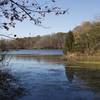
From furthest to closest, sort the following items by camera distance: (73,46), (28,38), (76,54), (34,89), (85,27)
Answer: (85,27) < (73,46) < (76,54) < (34,89) < (28,38)

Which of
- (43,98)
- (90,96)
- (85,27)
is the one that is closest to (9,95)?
(43,98)

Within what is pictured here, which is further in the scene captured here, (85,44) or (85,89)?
(85,44)

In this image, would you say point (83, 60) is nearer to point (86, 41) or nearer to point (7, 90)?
point (86, 41)

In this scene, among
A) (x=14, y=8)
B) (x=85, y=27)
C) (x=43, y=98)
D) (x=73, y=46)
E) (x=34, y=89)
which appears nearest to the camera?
(x=14, y=8)

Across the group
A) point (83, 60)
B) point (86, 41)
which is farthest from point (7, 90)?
point (86, 41)

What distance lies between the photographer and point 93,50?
49.2 metres

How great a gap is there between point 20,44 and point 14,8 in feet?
3.46

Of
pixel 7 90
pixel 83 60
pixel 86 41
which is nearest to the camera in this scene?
pixel 7 90

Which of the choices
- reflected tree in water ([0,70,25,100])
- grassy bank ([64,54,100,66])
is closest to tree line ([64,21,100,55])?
grassy bank ([64,54,100,66])

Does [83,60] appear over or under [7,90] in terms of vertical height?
under

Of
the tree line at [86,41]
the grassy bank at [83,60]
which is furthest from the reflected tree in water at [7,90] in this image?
the tree line at [86,41]

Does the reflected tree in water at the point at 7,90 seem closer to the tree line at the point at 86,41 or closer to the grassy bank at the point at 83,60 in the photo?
the grassy bank at the point at 83,60

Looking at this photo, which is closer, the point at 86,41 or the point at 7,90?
the point at 7,90

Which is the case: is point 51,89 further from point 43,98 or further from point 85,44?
point 85,44
